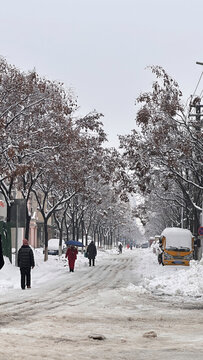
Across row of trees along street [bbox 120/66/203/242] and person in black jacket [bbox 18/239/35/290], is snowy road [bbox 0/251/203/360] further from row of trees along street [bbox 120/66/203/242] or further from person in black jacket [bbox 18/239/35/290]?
row of trees along street [bbox 120/66/203/242]

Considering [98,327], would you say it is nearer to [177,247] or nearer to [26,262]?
[26,262]

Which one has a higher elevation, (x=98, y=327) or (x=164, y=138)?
(x=164, y=138)

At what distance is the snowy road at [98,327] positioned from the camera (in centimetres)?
725

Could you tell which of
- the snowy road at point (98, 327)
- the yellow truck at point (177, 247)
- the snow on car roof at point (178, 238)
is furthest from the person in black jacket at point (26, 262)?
the snow on car roof at point (178, 238)

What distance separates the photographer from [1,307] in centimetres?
1266

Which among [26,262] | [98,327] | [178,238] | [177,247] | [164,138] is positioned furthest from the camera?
[178,238]

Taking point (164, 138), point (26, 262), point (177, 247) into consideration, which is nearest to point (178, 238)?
point (177, 247)

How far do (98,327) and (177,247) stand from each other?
28.3 metres

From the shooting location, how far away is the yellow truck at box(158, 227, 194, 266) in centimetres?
3738

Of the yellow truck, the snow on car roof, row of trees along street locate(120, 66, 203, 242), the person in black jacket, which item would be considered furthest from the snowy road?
the snow on car roof

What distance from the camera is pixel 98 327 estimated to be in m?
9.82

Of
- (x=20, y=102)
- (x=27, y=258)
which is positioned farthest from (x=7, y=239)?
(x=27, y=258)

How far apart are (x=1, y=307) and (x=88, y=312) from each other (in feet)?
6.60

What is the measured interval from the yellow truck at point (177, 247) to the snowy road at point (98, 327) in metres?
21.2
